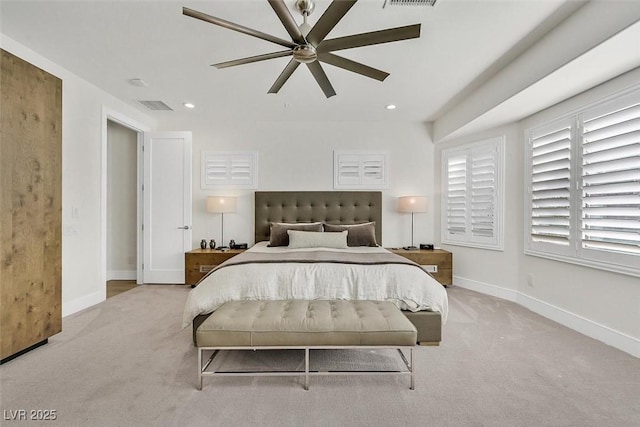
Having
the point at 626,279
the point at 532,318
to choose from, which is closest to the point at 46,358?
the point at 532,318

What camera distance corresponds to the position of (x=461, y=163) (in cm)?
452

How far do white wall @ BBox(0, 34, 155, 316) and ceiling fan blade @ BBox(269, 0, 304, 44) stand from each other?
286cm

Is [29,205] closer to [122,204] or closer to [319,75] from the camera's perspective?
[319,75]

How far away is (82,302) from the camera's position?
3.42m

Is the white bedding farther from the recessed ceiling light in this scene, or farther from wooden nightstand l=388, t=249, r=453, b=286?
the recessed ceiling light

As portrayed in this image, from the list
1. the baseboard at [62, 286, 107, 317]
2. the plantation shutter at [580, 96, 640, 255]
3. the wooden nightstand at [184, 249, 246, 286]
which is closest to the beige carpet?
the baseboard at [62, 286, 107, 317]

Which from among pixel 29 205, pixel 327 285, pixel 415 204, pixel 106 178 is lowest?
pixel 327 285

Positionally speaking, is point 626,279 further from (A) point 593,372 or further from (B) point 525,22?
(B) point 525,22

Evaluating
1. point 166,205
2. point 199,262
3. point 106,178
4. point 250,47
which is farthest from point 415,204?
point 106,178

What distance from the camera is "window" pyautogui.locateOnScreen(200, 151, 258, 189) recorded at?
4.87 meters

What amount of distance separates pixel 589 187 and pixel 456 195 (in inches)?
71.7

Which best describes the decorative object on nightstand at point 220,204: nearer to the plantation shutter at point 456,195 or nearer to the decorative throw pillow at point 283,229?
the decorative throw pillow at point 283,229

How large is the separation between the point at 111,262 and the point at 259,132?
3.38 m

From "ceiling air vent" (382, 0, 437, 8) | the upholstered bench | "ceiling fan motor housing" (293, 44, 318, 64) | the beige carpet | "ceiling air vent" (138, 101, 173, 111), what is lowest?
the beige carpet
